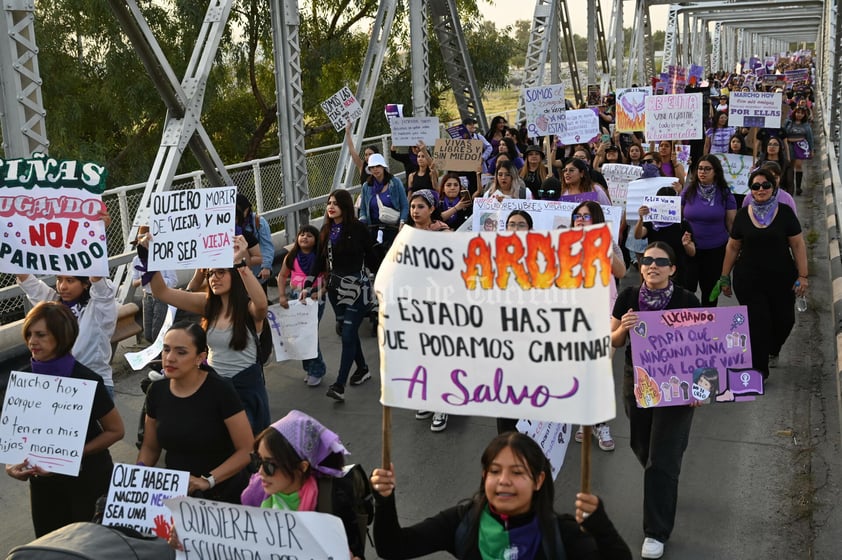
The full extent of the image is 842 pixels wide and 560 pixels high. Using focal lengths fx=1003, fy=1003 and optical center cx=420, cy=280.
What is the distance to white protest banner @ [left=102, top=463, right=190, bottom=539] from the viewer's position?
4148 millimetres

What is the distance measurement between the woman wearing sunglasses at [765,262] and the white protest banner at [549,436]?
3.10 metres

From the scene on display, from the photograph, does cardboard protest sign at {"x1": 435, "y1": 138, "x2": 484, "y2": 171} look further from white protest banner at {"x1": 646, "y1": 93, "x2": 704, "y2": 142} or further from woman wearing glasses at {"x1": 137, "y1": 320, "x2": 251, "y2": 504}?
woman wearing glasses at {"x1": 137, "y1": 320, "x2": 251, "y2": 504}

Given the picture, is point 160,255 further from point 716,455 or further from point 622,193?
point 622,193

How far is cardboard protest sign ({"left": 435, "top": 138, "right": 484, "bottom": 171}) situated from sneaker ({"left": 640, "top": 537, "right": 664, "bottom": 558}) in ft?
24.5

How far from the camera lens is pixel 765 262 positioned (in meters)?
7.90

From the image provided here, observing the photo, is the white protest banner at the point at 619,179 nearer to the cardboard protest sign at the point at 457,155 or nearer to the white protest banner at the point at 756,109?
the cardboard protest sign at the point at 457,155

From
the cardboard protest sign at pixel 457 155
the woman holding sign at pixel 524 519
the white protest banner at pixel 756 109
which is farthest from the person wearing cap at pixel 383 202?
the white protest banner at pixel 756 109

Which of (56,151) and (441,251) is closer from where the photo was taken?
(441,251)

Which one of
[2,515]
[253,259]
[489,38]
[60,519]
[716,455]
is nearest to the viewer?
[60,519]

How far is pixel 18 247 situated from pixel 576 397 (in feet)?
14.0

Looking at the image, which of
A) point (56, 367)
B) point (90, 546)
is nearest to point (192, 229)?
point (56, 367)

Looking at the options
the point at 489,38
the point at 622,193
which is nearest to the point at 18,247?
the point at 622,193

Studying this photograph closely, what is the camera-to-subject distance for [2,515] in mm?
6285

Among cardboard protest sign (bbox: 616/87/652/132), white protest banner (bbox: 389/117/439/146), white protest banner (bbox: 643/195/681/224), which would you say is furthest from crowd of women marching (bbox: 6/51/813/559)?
cardboard protest sign (bbox: 616/87/652/132)
